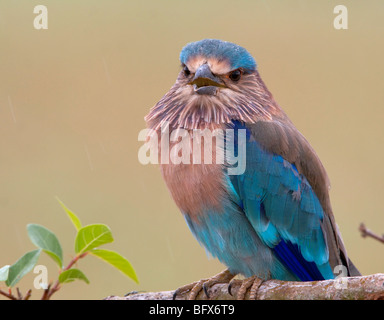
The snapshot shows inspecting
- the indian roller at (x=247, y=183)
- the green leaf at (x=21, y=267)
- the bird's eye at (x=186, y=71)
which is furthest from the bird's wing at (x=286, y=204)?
the green leaf at (x=21, y=267)

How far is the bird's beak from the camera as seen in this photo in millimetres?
2455

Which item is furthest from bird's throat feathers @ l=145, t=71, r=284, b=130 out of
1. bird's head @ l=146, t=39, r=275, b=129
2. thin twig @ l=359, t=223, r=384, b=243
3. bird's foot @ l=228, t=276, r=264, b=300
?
thin twig @ l=359, t=223, r=384, b=243

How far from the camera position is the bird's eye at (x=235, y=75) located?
102 inches

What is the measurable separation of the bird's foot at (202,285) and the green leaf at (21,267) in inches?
36.5

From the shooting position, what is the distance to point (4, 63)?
721cm

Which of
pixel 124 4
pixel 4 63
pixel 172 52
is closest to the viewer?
pixel 172 52

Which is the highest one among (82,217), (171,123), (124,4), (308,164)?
(124,4)

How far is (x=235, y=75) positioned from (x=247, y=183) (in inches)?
17.9

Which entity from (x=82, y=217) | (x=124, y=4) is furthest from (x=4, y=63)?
(x=82, y=217)

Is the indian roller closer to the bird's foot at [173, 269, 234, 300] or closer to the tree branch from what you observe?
the bird's foot at [173, 269, 234, 300]

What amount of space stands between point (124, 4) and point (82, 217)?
151 inches

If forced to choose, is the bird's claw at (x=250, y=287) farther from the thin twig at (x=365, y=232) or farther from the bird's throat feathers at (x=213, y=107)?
the thin twig at (x=365, y=232)

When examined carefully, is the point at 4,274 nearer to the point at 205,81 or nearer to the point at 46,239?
the point at 46,239

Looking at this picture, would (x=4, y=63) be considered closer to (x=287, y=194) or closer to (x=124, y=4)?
(x=124, y=4)
